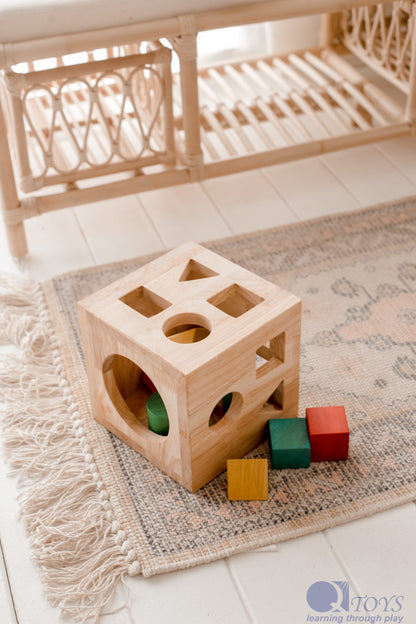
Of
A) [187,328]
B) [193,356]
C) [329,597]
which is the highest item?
[193,356]

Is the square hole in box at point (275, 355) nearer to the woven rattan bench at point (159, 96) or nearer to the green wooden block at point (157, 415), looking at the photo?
the green wooden block at point (157, 415)

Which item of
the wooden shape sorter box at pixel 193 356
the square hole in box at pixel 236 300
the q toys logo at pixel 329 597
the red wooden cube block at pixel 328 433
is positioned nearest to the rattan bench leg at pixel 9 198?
the wooden shape sorter box at pixel 193 356

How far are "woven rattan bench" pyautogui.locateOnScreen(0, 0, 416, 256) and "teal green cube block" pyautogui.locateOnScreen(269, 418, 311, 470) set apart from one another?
0.73m

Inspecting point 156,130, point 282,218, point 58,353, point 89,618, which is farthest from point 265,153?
point 89,618

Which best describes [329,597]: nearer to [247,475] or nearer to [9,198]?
[247,475]

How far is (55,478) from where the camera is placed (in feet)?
4.42

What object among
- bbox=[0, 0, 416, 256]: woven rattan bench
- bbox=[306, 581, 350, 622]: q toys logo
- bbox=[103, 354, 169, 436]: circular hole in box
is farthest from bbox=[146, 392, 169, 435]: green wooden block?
bbox=[0, 0, 416, 256]: woven rattan bench

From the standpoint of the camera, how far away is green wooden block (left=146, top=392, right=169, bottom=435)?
1.34 meters

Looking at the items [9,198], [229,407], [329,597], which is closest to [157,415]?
[229,407]

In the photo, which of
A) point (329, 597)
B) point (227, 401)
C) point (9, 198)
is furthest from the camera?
point (9, 198)

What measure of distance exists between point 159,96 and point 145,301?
0.64 m

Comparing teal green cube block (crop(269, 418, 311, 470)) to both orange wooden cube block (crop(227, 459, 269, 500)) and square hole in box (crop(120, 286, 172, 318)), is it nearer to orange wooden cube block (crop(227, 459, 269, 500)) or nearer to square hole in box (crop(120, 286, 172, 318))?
orange wooden cube block (crop(227, 459, 269, 500))

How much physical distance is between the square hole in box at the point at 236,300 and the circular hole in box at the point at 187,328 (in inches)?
1.7

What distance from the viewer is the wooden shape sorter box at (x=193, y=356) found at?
3.99 feet
